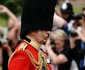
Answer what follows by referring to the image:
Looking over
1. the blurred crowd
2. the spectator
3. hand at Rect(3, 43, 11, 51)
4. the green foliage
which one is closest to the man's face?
the blurred crowd

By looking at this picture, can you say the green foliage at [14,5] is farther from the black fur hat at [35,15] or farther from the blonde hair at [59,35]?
the black fur hat at [35,15]

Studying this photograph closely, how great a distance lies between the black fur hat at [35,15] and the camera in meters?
4.00

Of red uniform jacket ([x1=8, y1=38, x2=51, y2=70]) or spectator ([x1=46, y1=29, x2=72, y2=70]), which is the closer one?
red uniform jacket ([x1=8, y1=38, x2=51, y2=70])

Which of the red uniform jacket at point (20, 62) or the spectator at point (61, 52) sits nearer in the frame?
the red uniform jacket at point (20, 62)

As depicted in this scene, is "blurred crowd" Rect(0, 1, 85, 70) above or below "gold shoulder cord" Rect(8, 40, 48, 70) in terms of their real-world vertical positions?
below

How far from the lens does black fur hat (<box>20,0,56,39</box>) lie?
13.1ft

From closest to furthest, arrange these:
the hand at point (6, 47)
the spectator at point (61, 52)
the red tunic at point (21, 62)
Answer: the red tunic at point (21, 62) → the spectator at point (61, 52) → the hand at point (6, 47)

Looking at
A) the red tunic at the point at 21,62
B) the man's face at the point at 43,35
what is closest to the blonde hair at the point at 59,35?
the man's face at the point at 43,35

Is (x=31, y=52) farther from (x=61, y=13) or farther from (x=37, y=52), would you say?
Answer: (x=61, y=13)

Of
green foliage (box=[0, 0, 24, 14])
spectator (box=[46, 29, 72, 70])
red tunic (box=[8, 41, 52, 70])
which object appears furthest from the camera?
green foliage (box=[0, 0, 24, 14])

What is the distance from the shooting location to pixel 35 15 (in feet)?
13.2

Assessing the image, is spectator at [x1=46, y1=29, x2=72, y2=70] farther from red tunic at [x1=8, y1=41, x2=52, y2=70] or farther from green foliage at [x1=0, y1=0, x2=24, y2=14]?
green foliage at [x1=0, y1=0, x2=24, y2=14]

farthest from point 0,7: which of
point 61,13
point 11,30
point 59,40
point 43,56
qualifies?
point 43,56

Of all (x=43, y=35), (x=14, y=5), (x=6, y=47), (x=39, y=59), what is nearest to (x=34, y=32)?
(x=43, y=35)
